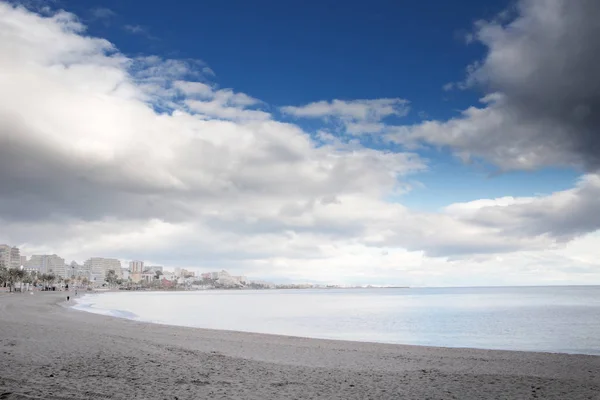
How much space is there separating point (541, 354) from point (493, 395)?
1384cm

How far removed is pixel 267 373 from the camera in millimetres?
14820

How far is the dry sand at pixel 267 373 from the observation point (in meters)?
11.6

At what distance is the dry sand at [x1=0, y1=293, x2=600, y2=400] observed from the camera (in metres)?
11.6

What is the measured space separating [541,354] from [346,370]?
13.4 metres

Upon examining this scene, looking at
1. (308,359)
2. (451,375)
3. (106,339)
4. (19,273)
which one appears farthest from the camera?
(19,273)

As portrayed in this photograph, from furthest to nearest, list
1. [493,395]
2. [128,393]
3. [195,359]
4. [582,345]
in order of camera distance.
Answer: [582,345] → [195,359] → [493,395] → [128,393]

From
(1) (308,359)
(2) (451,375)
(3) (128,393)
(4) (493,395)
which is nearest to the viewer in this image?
(3) (128,393)

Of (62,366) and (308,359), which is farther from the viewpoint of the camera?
(308,359)

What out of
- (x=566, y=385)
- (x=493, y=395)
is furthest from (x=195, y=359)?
(x=566, y=385)

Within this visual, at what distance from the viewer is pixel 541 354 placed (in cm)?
2386

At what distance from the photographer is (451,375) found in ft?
51.0

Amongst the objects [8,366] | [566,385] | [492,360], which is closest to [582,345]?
[492,360]

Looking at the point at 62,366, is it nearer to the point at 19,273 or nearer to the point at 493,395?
the point at 493,395

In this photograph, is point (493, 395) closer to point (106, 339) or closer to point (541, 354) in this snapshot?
point (541, 354)
